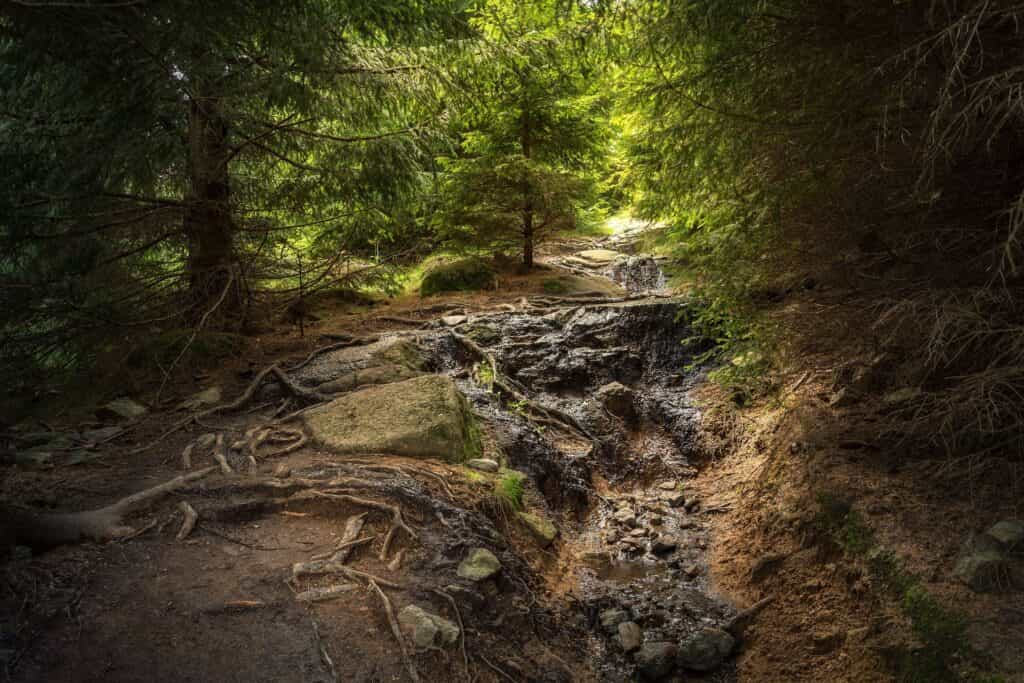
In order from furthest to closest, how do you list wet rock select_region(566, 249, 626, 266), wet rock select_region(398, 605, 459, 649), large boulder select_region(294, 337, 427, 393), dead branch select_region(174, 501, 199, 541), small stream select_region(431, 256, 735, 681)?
1. wet rock select_region(566, 249, 626, 266)
2. large boulder select_region(294, 337, 427, 393)
3. small stream select_region(431, 256, 735, 681)
4. dead branch select_region(174, 501, 199, 541)
5. wet rock select_region(398, 605, 459, 649)


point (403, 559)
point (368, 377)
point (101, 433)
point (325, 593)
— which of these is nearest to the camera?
point (325, 593)

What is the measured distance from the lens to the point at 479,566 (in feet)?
13.8

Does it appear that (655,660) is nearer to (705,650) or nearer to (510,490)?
(705,650)

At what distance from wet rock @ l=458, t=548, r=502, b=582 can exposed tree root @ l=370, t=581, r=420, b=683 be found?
68 cm

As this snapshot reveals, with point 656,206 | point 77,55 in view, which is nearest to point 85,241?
point 77,55

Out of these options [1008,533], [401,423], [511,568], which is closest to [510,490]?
[511,568]

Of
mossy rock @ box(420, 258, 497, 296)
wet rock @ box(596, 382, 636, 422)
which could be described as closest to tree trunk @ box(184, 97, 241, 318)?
mossy rock @ box(420, 258, 497, 296)

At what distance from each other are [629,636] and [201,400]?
18.9ft

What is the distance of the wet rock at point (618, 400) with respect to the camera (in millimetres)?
8656

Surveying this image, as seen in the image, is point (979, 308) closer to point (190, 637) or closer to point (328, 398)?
point (190, 637)

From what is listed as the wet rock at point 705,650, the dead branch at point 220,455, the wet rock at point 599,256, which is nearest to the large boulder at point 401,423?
the dead branch at point 220,455

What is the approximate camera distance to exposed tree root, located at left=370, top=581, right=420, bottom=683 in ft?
10.2

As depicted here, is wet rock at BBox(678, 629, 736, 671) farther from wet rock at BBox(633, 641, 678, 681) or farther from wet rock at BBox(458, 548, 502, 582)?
wet rock at BBox(458, 548, 502, 582)

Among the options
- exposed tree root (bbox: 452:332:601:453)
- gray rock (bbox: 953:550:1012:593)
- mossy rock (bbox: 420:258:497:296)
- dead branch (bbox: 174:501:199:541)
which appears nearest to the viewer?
gray rock (bbox: 953:550:1012:593)
